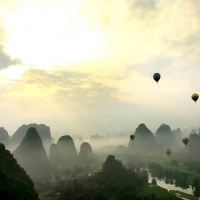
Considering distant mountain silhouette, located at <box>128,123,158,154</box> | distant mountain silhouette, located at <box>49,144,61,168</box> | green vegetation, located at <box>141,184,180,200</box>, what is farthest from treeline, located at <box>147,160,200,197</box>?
distant mountain silhouette, located at <box>128,123,158,154</box>

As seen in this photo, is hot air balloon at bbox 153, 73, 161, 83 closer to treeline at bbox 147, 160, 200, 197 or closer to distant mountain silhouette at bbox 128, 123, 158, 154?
treeline at bbox 147, 160, 200, 197

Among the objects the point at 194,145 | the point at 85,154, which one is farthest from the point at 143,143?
the point at 85,154

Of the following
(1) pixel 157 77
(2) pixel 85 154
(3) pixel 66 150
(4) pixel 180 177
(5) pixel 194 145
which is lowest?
(4) pixel 180 177

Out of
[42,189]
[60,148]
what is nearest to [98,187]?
[42,189]

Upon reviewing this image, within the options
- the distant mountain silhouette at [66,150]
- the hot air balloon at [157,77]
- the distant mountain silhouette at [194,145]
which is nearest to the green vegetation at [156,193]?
the hot air balloon at [157,77]

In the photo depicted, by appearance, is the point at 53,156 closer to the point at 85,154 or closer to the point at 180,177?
the point at 85,154

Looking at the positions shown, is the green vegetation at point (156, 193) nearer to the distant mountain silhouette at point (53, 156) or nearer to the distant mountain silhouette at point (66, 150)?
the distant mountain silhouette at point (53, 156)
